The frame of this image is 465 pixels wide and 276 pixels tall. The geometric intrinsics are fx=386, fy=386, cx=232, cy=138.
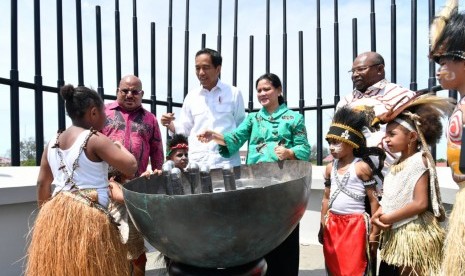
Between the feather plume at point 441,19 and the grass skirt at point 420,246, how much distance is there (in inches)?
29.4

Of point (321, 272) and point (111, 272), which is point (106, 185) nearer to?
point (111, 272)

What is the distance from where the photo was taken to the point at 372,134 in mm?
2119

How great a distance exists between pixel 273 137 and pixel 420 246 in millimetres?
855

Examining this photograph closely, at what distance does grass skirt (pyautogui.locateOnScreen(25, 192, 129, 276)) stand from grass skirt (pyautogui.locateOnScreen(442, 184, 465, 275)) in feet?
4.46

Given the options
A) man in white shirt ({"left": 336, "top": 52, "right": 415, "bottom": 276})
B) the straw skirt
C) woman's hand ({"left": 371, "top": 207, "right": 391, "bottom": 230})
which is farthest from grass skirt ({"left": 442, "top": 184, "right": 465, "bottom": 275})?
the straw skirt

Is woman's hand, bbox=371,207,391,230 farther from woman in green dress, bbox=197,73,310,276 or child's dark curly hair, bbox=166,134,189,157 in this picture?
child's dark curly hair, bbox=166,134,189,157

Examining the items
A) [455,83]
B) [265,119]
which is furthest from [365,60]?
[455,83]

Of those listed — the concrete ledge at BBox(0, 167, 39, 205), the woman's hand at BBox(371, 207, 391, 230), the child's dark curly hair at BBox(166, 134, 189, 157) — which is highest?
the child's dark curly hair at BBox(166, 134, 189, 157)

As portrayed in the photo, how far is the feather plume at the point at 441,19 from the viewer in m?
1.43

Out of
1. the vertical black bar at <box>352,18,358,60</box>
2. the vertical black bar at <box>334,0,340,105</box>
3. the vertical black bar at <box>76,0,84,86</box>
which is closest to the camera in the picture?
the vertical black bar at <box>76,0,84,86</box>

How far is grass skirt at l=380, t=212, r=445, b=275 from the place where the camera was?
5.37ft

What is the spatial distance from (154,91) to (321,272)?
216 cm

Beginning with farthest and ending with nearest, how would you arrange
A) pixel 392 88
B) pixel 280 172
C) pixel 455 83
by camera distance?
pixel 392 88 → pixel 280 172 → pixel 455 83

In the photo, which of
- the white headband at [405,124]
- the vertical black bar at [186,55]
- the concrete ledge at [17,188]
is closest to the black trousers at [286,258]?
the white headband at [405,124]
